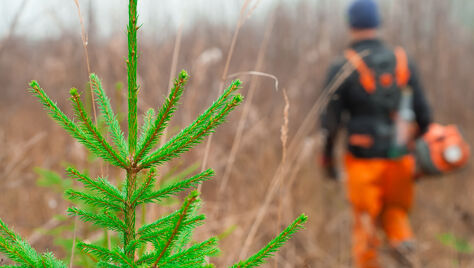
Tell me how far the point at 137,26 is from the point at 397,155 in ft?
9.56

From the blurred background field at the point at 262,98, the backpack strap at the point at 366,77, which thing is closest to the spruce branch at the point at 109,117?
the blurred background field at the point at 262,98

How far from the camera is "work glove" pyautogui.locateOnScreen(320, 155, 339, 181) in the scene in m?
3.39

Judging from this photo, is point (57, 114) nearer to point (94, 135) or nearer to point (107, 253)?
point (94, 135)

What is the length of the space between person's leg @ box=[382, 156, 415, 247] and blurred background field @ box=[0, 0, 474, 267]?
277mm

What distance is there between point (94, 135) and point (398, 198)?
3.06m

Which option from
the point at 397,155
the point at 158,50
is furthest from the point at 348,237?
the point at 158,50

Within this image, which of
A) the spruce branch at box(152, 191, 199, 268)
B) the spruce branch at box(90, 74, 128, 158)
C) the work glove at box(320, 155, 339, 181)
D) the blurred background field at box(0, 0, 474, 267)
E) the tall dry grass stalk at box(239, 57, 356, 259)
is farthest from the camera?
the work glove at box(320, 155, 339, 181)

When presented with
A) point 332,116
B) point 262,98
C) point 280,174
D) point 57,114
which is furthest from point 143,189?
point 262,98

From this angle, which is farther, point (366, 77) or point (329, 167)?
point (329, 167)

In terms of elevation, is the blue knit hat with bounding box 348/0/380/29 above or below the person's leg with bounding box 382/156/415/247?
above

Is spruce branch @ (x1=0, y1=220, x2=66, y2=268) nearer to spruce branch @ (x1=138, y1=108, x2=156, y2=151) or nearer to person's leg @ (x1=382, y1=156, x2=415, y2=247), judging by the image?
spruce branch @ (x1=138, y1=108, x2=156, y2=151)

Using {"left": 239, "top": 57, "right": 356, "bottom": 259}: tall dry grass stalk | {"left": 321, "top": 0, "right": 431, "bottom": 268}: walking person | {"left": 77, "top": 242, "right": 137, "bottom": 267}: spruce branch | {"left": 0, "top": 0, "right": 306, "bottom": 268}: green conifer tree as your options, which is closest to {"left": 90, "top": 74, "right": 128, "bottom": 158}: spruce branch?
{"left": 0, "top": 0, "right": 306, "bottom": 268}: green conifer tree

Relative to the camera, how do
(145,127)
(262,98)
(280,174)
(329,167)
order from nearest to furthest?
(145,127) → (280,174) → (329,167) → (262,98)

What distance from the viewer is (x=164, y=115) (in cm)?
50
